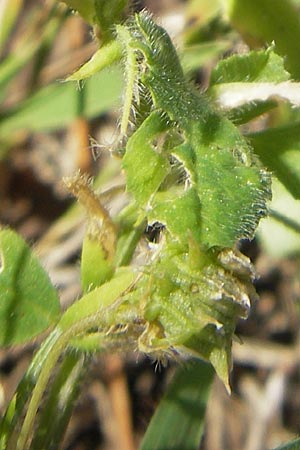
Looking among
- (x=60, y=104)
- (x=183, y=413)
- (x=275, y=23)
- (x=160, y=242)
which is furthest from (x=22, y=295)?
(x=60, y=104)

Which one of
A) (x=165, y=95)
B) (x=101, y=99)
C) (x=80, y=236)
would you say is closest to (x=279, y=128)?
(x=165, y=95)

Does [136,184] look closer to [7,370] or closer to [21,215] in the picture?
[7,370]

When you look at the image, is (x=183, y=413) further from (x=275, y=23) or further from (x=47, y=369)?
(x=275, y=23)

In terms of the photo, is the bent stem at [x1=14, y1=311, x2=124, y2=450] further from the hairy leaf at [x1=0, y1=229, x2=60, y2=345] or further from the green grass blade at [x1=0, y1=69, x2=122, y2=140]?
the green grass blade at [x1=0, y1=69, x2=122, y2=140]

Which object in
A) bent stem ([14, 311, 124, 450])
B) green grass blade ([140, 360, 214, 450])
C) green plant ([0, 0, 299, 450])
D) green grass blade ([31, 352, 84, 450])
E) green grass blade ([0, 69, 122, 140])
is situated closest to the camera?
green plant ([0, 0, 299, 450])

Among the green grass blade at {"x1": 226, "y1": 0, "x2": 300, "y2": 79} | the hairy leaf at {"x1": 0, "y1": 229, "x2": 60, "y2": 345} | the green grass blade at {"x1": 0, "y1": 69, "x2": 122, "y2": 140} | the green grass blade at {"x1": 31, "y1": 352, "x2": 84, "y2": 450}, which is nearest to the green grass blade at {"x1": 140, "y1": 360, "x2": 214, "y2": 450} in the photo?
the green grass blade at {"x1": 31, "y1": 352, "x2": 84, "y2": 450}

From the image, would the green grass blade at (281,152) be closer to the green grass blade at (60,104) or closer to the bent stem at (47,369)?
the bent stem at (47,369)
